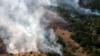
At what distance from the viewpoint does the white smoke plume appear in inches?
1141

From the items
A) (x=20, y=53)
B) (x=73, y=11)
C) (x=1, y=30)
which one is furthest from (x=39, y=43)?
(x=73, y=11)

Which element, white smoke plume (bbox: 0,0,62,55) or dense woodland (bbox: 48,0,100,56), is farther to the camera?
dense woodland (bbox: 48,0,100,56)

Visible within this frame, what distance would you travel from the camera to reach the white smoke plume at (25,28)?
1141 inches

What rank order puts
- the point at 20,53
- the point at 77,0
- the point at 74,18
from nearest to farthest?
the point at 20,53 < the point at 74,18 < the point at 77,0

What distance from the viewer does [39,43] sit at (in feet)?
96.5

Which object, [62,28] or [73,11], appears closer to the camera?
[62,28]

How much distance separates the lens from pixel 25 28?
31266 millimetres

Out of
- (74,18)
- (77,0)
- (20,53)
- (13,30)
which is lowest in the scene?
(20,53)

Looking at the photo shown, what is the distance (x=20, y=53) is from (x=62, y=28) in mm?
6484

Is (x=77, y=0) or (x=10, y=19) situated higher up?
(x=77, y=0)

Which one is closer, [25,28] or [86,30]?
[25,28]

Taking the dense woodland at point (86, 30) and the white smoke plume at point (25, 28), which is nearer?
the white smoke plume at point (25, 28)

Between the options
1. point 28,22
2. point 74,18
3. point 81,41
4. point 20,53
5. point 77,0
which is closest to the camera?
point 20,53

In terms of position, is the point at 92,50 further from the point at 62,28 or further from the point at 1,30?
the point at 1,30
